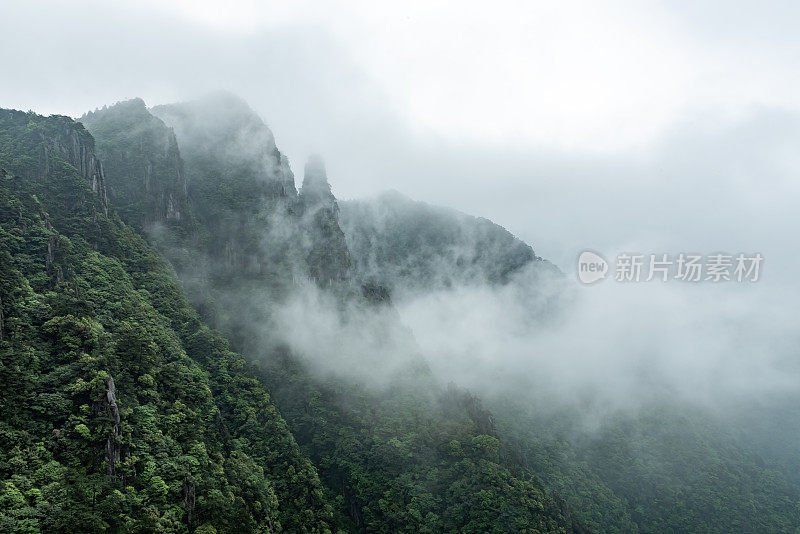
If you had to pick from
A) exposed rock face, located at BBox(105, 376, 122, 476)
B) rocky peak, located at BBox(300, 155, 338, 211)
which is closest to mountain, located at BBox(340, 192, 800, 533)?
exposed rock face, located at BBox(105, 376, 122, 476)

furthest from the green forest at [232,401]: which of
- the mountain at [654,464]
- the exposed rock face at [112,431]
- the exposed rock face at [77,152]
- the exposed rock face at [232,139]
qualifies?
the exposed rock face at [232,139]

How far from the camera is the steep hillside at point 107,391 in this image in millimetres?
36281

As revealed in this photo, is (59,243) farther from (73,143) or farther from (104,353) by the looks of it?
(73,143)

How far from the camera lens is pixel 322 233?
4990 inches

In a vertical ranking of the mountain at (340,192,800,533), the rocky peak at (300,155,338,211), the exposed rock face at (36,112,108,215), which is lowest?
the mountain at (340,192,800,533)

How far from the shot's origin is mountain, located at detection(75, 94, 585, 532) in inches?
2820

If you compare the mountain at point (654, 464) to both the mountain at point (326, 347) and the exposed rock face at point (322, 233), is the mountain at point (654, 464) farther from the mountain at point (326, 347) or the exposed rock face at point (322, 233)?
the exposed rock face at point (322, 233)

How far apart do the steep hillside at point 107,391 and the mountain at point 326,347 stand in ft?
37.7

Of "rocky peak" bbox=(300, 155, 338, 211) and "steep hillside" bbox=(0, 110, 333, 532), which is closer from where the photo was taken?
"steep hillside" bbox=(0, 110, 333, 532)

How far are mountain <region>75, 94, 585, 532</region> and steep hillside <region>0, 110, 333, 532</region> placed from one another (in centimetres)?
1150

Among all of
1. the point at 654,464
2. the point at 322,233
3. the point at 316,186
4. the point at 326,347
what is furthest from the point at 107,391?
the point at 654,464

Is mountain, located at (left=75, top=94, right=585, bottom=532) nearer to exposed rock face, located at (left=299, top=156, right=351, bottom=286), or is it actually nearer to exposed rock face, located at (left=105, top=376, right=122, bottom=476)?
exposed rock face, located at (left=299, top=156, right=351, bottom=286)

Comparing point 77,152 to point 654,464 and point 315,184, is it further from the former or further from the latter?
point 654,464

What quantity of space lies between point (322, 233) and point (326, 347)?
39.0m
